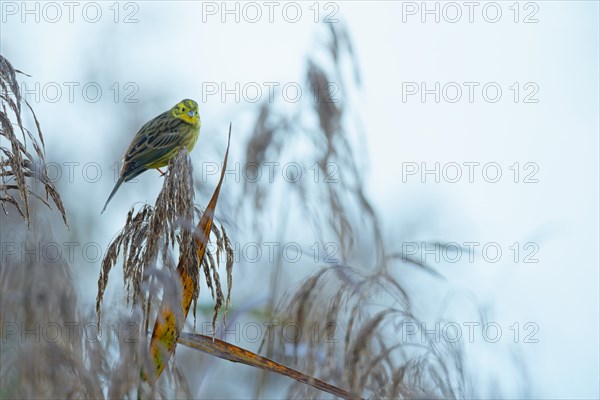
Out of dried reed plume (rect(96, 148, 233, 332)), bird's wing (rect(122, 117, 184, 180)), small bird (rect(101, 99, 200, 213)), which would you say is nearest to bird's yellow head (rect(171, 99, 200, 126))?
small bird (rect(101, 99, 200, 213))

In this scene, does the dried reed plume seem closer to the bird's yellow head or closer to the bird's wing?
the bird's wing

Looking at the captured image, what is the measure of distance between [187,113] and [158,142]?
1.31 feet

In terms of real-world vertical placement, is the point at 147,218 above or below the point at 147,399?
above

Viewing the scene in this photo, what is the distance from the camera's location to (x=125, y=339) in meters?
1.75

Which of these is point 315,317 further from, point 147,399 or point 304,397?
point 147,399

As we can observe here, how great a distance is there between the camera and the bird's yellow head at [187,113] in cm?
385

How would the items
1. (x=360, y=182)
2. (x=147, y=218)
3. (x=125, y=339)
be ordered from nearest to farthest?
(x=125, y=339), (x=147, y=218), (x=360, y=182)

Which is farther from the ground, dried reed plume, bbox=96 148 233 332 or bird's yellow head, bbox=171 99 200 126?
bird's yellow head, bbox=171 99 200 126

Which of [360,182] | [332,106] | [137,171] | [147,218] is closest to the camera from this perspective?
[147,218]

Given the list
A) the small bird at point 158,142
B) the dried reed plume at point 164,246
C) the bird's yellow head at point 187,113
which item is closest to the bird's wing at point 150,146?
the small bird at point 158,142

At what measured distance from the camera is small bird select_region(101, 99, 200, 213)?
3475mm

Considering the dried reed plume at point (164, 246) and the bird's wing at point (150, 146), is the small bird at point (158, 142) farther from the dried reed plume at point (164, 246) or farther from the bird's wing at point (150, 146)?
the dried reed plume at point (164, 246)

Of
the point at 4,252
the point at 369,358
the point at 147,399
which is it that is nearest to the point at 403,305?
the point at 369,358

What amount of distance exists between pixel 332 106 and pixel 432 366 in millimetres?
1108
